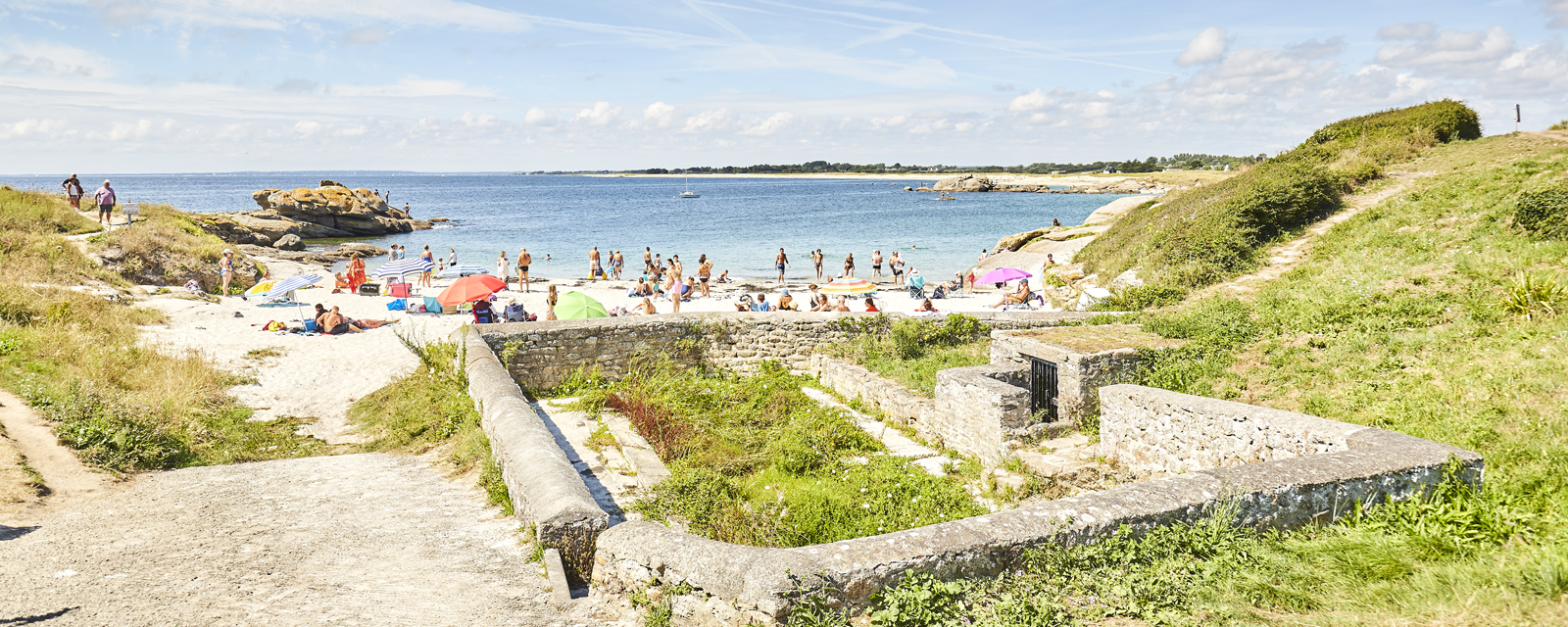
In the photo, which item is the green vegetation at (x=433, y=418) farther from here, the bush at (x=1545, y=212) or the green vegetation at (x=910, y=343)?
the bush at (x=1545, y=212)

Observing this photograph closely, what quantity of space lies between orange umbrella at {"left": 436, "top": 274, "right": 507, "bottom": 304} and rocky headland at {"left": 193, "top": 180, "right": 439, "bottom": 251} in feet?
86.5

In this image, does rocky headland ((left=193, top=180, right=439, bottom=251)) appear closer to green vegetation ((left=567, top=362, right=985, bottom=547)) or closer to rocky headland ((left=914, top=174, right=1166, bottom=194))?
green vegetation ((left=567, top=362, right=985, bottom=547))

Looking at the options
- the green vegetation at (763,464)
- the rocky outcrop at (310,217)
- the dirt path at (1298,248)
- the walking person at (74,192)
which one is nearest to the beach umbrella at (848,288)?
the green vegetation at (763,464)

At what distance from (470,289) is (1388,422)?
16674 mm

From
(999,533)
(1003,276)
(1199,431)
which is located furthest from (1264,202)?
(999,533)

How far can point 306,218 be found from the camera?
161ft

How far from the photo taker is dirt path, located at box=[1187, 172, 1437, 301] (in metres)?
13.9

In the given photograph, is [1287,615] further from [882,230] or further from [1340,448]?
[882,230]

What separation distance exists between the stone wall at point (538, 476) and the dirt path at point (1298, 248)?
12104 millimetres

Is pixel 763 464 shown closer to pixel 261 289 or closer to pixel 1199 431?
pixel 1199 431

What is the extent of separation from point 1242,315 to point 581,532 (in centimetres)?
993

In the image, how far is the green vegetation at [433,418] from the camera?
8086 millimetres

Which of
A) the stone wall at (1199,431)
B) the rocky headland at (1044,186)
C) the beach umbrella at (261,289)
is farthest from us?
the rocky headland at (1044,186)

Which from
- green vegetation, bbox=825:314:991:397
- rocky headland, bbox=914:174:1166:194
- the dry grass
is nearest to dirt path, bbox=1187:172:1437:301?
the dry grass
